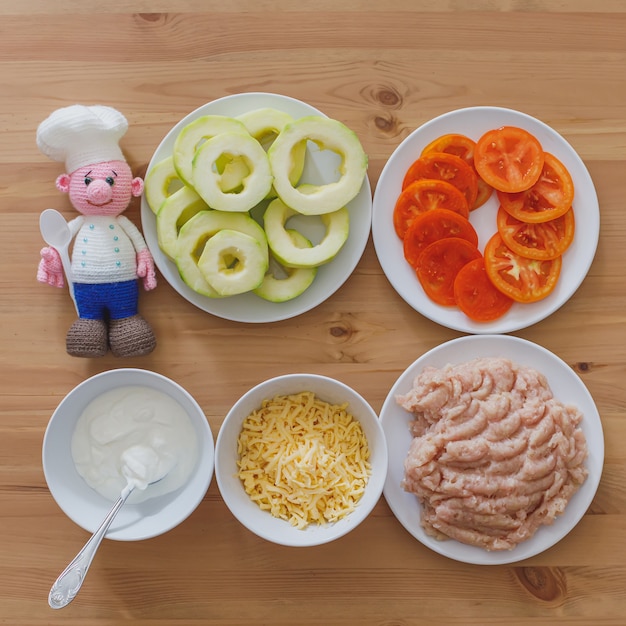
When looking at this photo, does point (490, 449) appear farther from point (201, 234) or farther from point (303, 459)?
point (201, 234)

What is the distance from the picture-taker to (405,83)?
186 cm

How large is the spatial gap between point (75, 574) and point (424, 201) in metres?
1.29

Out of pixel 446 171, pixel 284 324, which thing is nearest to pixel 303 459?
pixel 284 324

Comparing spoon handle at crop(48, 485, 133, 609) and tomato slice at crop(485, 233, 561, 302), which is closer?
spoon handle at crop(48, 485, 133, 609)

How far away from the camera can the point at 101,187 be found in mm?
1664

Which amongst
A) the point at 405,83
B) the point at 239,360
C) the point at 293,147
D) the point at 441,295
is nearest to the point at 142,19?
the point at 293,147

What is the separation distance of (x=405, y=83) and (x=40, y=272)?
1144mm

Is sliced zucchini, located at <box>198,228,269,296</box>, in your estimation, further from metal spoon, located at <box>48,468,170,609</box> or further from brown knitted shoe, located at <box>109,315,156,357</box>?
metal spoon, located at <box>48,468,170,609</box>

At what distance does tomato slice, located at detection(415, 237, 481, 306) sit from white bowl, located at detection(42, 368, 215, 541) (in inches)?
27.7

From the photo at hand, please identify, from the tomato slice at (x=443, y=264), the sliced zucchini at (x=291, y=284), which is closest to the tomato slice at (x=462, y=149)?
the tomato slice at (x=443, y=264)

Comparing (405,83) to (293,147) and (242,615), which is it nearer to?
(293,147)

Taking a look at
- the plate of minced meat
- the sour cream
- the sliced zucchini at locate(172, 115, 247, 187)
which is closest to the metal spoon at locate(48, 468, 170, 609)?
the sour cream

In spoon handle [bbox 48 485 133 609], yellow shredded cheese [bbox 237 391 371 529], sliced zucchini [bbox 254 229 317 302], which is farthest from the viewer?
sliced zucchini [bbox 254 229 317 302]

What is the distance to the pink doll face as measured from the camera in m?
1.67
